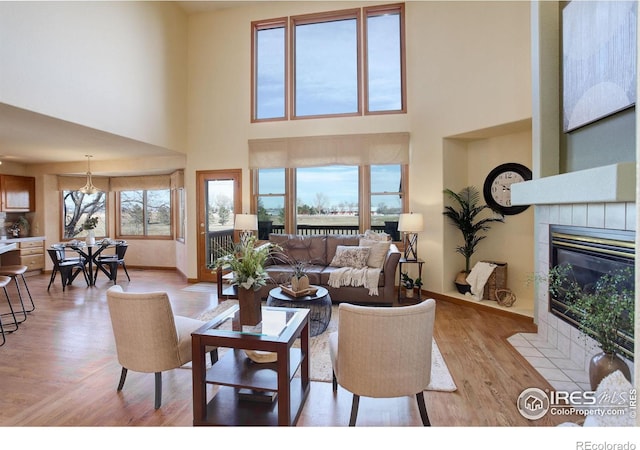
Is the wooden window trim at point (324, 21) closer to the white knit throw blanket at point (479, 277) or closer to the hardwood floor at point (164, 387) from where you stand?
the white knit throw blanket at point (479, 277)

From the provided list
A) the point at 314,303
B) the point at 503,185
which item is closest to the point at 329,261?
the point at 314,303

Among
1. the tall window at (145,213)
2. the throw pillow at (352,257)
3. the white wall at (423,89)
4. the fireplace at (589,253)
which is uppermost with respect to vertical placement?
the white wall at (423,89)

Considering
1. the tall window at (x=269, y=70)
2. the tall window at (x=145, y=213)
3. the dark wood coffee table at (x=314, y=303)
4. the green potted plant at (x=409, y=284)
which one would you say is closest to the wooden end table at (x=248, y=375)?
the dark wood coffee table at (x=314, y=303)

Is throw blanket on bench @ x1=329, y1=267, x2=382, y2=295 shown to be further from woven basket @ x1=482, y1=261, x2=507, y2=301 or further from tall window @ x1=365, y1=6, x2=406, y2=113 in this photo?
tall window @ x1=365, y1=6, x2=406, y2=113

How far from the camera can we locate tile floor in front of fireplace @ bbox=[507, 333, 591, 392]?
2.42 m

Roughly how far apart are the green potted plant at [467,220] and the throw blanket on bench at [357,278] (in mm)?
1393

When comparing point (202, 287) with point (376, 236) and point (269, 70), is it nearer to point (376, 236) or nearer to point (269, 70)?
point (376, 236)

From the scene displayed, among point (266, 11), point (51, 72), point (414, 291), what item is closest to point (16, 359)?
point (51, 72)

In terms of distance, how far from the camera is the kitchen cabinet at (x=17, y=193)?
6297mm

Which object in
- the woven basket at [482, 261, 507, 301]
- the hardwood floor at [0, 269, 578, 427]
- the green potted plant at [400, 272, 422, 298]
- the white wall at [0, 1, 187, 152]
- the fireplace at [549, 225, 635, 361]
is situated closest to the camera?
the hardwood floor at [0, 269, 578, 427]

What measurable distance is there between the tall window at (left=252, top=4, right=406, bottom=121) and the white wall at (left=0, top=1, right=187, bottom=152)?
139 cm

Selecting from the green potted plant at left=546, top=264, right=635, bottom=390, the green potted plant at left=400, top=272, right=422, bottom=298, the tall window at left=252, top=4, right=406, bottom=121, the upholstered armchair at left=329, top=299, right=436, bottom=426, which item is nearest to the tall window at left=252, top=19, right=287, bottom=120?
the tall window at left=252, top=4, right=406, bottom=121

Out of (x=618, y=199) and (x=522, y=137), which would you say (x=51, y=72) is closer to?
(x=618, y=199)

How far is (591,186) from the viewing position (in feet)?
6.88
